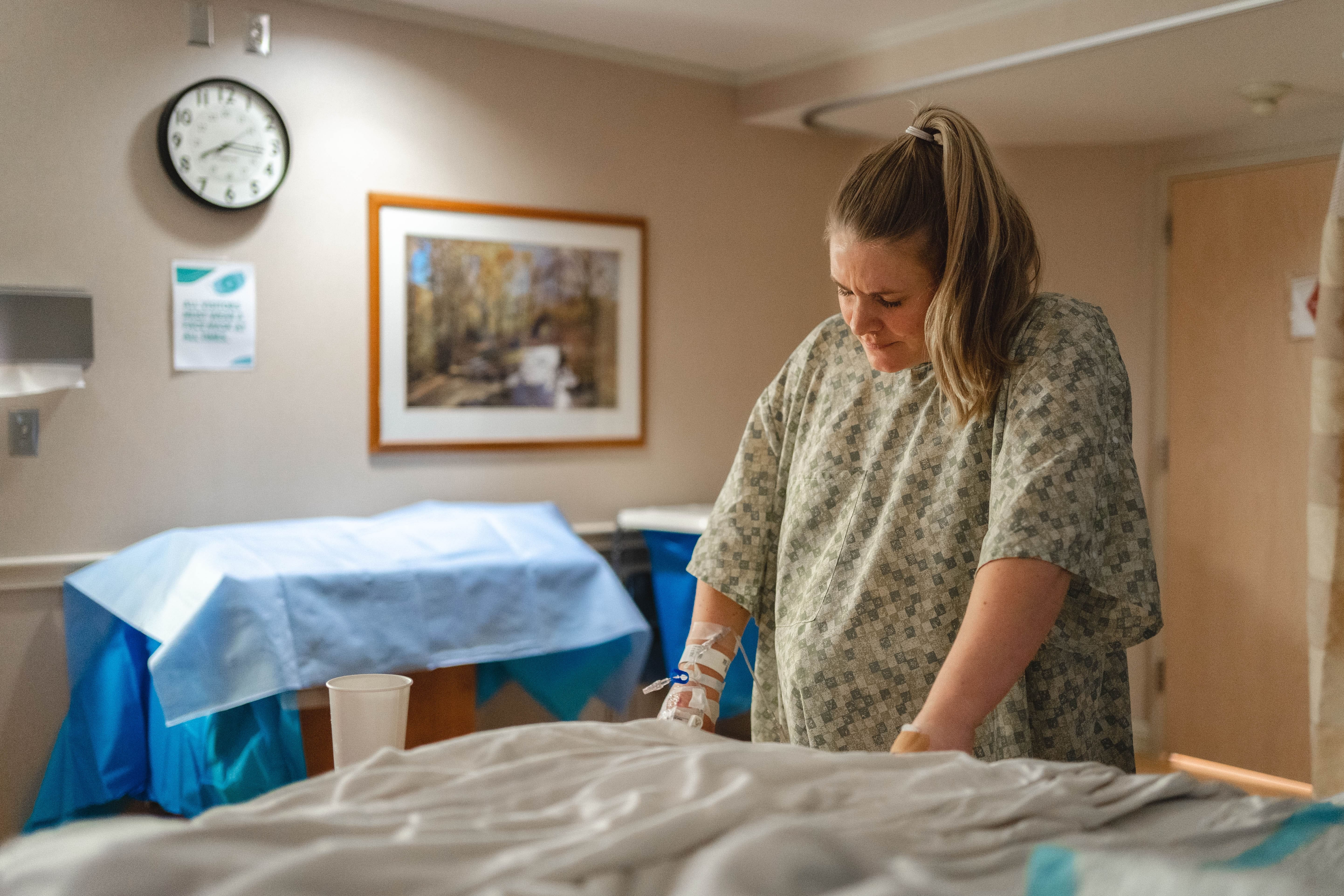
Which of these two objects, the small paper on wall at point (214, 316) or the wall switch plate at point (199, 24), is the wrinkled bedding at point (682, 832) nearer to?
the small paper on wall at point (214, 316)

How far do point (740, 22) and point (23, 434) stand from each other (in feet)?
7.27

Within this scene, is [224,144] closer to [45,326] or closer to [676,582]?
[45,326]

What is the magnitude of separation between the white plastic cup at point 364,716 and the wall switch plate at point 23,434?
5.75 ft

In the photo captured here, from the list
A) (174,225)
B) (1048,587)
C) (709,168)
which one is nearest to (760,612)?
(1048,587)

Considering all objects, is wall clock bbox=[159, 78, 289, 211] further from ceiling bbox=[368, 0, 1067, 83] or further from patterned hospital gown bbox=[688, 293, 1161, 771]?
patterned hospital gown bbox=[688, 293, 1161, 771]

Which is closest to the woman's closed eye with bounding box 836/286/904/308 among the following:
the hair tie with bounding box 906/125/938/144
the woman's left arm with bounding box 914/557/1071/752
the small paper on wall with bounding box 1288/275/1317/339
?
the hair tie with bounding box 906/125/938/144

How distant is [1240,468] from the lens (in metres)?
3.86

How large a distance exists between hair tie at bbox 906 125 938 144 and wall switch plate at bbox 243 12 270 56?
7.58ft

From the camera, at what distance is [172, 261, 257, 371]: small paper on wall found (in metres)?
2.91

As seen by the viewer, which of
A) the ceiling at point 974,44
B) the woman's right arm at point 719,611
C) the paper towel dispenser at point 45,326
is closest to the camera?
the woman's right arm at point 719,611

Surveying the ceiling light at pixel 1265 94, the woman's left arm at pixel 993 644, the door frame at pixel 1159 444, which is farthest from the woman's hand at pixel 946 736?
the door frame at pixel 1159 444

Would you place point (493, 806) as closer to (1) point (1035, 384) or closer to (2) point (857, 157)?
(1) point (1035, 384)

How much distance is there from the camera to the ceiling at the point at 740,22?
315cm

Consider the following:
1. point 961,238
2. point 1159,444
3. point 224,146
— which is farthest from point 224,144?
point 1159,444
